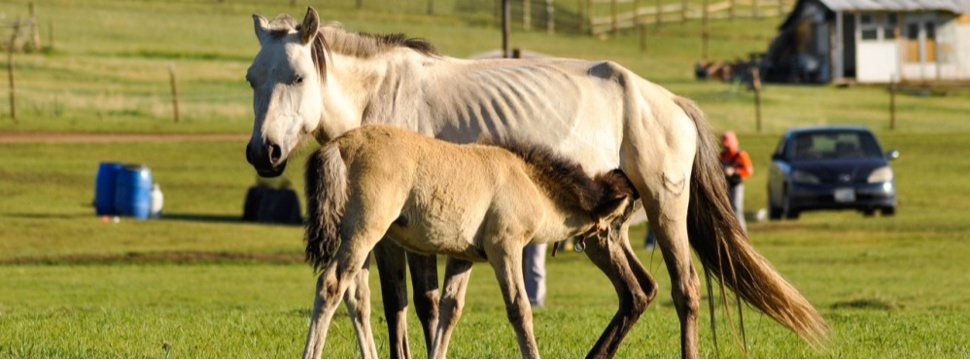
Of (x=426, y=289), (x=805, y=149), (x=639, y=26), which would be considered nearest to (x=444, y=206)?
(x=426, y=289)

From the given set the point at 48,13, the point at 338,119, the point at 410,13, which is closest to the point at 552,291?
the point at 338,119

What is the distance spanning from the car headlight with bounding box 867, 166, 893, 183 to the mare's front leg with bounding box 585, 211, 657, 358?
21.1m

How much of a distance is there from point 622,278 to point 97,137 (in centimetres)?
3448

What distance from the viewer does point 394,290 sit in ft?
29.1

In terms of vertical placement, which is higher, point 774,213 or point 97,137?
point 97,137

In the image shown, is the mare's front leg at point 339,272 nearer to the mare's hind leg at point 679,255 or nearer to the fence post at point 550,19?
the mare's hind leg at point 679,255

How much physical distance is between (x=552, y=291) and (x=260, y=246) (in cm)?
698

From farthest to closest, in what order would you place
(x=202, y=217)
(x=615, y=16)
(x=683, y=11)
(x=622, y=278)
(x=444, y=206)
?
(x=683, y=11), (x=615, y=16), (x=202, y=217), (x=622, y=278), (x=444, y=206)

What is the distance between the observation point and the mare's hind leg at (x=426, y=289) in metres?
8.85

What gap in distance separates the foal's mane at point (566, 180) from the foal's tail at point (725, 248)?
1626 mm

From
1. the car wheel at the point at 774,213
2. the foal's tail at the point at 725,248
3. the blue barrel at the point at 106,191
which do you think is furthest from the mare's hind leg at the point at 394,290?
the car wheel at the point at 774,213

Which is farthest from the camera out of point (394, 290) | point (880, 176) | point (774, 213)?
point (774, 213)

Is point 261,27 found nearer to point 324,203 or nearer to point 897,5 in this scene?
point 324,203

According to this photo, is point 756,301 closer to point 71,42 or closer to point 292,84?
point 292,84
